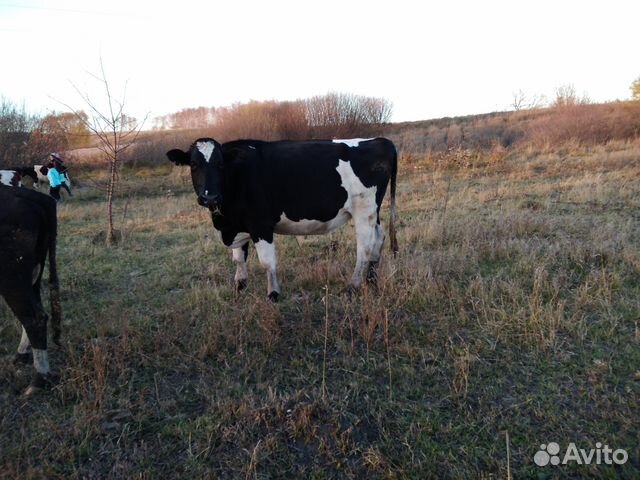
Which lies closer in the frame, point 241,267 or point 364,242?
point 364,242

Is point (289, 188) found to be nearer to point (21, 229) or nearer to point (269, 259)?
point (269, 259)

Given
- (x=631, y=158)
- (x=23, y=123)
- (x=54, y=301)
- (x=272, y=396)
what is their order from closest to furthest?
1. (x=272, y=396)
2. (x=54, y=301)
3. (x=631, y=158)
4. (x=23, y=123)

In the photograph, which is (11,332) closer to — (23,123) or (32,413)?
(32,413)

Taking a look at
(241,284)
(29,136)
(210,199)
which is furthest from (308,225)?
(29,136)

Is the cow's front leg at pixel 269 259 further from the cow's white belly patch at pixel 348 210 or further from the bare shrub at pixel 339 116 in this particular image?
the bare shrub at pixel 339 116

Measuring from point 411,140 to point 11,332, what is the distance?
27.2 metres

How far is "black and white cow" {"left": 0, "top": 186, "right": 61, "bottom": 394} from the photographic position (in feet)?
12.6

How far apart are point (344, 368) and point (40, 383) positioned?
2611 millimetres

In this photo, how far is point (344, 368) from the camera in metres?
3.99

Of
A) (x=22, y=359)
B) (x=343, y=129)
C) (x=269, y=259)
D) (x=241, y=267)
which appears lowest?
(x=22, y=359)

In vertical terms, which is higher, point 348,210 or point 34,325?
point 348,210

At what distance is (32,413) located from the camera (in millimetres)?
3562

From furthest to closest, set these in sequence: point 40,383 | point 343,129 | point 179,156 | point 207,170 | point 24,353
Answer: point 343,129 < point 179,156 < point 207,170 < point 24,353 < point 40,383

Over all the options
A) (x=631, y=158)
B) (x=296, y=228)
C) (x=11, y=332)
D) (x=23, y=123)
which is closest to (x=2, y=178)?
(x=11, y=332)
